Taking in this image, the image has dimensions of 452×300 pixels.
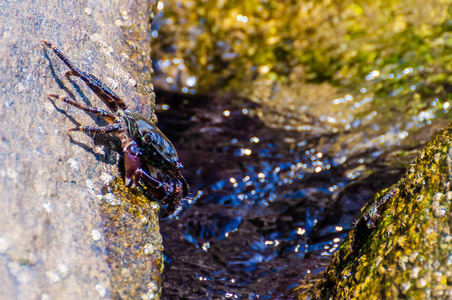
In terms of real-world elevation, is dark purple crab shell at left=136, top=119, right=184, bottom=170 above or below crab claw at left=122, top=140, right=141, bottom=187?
above

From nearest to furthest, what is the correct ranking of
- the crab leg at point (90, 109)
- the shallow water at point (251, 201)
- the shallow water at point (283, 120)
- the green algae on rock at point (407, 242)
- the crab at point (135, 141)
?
1. the green algae on rock at point (407, 242)
2. the crab leg at point (90, 109)
3. the crab at point (135, 141)
4. the shallow water at point (251, 201)
5. the shallow water at point (283, 120)

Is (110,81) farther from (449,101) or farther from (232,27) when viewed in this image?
(449,101)

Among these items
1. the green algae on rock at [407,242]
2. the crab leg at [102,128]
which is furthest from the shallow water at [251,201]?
the crab leg at [102,128]

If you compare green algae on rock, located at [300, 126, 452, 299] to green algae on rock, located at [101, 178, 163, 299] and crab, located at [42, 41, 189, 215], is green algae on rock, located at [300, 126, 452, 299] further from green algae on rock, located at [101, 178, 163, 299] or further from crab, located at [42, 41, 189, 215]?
crab, located at [42, 41, 189, 215]

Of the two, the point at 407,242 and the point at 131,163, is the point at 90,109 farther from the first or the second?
the point at 407,242

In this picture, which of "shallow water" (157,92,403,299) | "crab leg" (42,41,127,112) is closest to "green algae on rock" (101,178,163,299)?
"crab leg" (42,41,127,112)

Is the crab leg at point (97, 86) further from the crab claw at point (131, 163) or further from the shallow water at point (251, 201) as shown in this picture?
the shallow water at point (251, 201)

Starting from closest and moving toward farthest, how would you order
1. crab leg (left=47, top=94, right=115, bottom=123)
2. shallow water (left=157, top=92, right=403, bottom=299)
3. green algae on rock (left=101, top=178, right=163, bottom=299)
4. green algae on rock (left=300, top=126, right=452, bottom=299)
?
green algae on rock (left=300, top=126, right=452, bottom=299) → green algae on rock (left=101, top=178, right=163, bottom=299) → crab leg (left=47, top=94, right=115, bottom=123) → shallow water (left=157, top=92, right=403, bottom=299)
